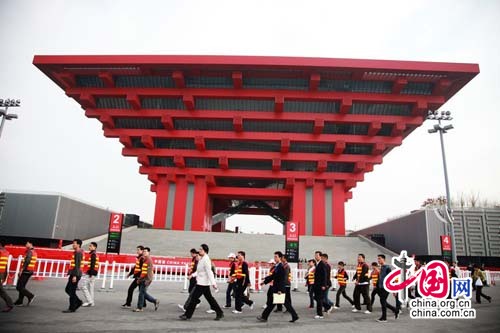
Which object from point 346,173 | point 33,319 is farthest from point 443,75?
point 33,319

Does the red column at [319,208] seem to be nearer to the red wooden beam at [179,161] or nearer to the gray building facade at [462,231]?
the gray building facade at [462,231]

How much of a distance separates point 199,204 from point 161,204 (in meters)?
4.26

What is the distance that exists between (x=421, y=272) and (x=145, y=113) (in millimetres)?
31682

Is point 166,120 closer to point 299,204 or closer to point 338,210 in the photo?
point 299,204

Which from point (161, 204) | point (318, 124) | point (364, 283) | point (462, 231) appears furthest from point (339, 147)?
point (364, 283)

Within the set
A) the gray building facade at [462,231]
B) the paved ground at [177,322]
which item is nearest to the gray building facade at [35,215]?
the paved ground at [177,322]

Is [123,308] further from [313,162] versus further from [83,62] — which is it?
[313,162]

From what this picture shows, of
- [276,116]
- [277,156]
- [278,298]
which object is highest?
[276,116]

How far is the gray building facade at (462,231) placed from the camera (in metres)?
30.0

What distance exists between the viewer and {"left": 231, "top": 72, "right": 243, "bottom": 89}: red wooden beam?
107 feet

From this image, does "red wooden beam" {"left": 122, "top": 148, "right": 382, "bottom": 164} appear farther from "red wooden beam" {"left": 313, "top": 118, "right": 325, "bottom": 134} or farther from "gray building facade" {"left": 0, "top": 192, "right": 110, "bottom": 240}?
"gray building facade" {"left": 0, "top": 192, "right": 110, "bottom": 240}

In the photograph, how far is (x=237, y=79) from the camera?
32812 mm

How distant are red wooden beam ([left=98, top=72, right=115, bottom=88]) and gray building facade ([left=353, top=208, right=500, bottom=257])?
3150 centimetres

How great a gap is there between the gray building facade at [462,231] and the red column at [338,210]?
6.64 metres
